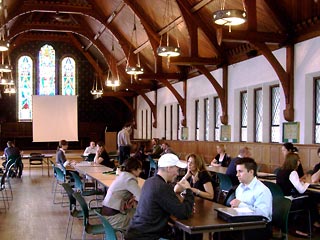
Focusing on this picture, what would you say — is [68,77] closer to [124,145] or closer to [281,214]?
[124,145]

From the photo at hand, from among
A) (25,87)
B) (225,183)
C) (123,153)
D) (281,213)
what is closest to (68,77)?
(25,87)

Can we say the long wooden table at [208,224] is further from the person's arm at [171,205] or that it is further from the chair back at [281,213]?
the chair back at [281,213]

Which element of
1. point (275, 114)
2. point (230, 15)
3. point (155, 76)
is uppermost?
point (155, 76)

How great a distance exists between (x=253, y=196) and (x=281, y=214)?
48 cm

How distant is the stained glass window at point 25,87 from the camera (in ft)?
82.8

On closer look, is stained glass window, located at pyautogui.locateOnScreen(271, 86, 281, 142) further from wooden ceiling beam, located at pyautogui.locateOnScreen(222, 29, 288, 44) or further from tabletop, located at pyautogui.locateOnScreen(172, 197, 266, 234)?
tabletop, located at pyautogui.locateOnScreen(172, 197, 266, 234)

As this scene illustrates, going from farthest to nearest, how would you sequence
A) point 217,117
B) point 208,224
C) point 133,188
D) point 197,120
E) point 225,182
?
point 197,120, point 217,117, point 225,182, point 133,188, point 208,224

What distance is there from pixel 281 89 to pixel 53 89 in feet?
57.9

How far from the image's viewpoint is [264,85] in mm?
11438

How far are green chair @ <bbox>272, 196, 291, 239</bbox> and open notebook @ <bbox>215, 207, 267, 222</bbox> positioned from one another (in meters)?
0.64

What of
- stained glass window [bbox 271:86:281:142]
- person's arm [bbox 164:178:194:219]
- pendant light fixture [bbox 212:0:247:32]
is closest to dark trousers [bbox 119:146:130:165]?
stained glass window [bbox 271:86:281:142]

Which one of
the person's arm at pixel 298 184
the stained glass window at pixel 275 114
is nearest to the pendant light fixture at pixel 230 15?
the person's arm at pixel 298 184

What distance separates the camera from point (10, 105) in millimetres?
24953

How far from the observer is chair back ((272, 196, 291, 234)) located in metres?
4.44
